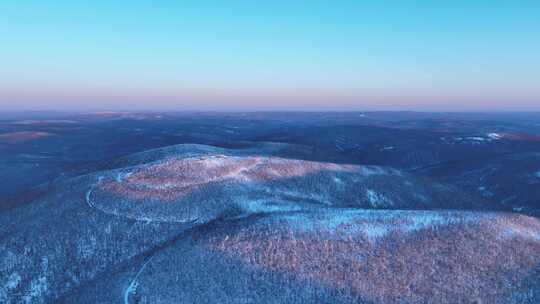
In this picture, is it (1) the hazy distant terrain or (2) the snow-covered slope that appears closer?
(1) the hazy distant terrain

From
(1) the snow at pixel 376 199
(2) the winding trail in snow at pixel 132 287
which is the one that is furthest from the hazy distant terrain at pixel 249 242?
(1) the snow at pixel 376 199

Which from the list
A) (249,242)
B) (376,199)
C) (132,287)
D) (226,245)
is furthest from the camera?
(376,199)

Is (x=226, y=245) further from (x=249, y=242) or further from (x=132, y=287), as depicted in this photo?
(x=132, y=287)

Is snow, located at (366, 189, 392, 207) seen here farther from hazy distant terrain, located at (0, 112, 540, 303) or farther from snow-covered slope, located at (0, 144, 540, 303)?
snow-covered slope, located at (0, 144, 540, 303)

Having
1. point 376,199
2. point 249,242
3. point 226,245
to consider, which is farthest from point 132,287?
point 376,199

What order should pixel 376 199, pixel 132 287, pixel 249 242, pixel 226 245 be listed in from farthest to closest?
pixel 376 199 < pixel 249 242 < pixel 226 245 < pixel 132 287

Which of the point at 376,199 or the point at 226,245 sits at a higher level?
the point at 226,245

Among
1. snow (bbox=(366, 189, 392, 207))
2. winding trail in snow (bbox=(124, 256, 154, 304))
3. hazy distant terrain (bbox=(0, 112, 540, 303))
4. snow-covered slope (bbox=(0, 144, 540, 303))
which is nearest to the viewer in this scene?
winding trail in snow (bbox=(124, 256, 154, 304))

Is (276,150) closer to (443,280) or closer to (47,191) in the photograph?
(47,191)

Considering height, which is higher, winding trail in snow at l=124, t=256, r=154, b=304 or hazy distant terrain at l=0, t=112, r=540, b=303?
hazy distant terrain at l=0, t=112, r=540, b=303

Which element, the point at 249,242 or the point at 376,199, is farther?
the point at 376,199

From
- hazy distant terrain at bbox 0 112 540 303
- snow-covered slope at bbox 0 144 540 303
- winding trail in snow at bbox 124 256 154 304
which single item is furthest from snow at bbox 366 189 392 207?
winding trail in snow at bbox 124 256 154 304

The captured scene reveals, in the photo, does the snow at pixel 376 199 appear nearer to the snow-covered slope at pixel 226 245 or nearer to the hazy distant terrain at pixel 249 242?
the hazy distant terrain at pixel 249 242
